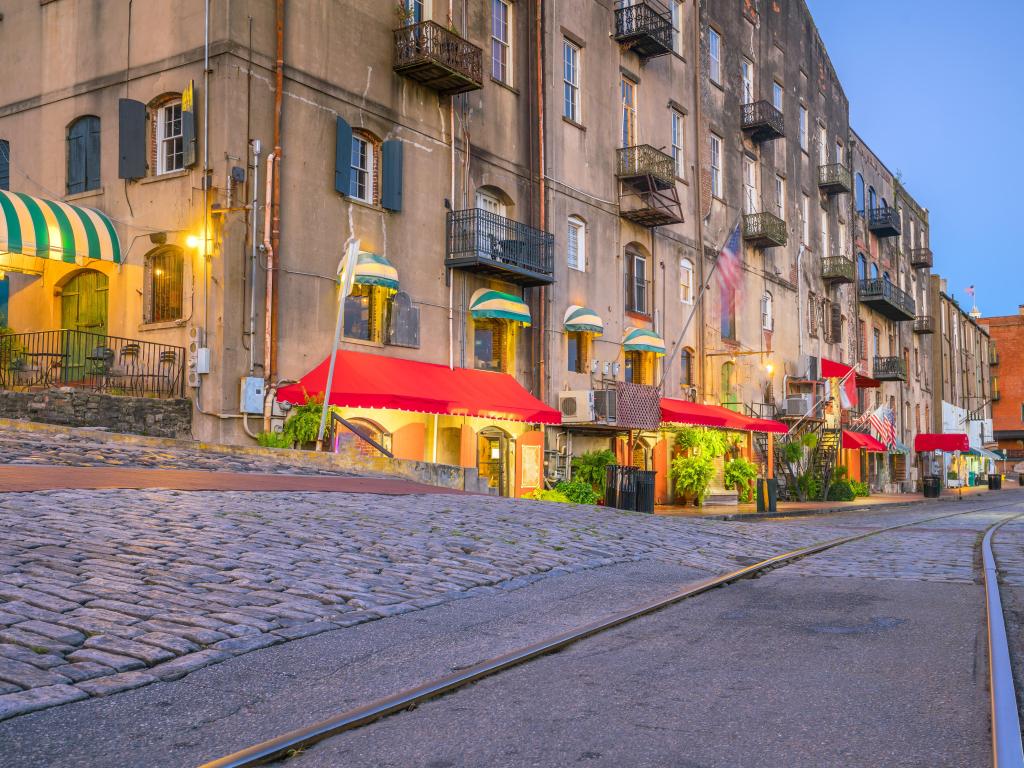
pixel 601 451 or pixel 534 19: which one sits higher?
pixel 534 19

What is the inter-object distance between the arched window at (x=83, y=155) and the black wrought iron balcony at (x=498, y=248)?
7503 mm

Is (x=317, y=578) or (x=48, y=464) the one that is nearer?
(x=317, y=578)

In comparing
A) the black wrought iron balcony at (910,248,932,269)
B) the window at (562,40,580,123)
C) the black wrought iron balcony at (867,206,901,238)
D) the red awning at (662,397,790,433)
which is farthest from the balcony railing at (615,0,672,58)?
the black wrought iron balcony at (910,248,932,269)

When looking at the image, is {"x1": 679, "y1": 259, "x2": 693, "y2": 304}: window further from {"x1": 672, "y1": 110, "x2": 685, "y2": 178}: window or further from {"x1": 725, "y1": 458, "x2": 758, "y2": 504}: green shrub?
{"x1": 725, "y1": 458, "x2": 758, "y2": 504}: green shrub

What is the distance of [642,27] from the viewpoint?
1137 inches

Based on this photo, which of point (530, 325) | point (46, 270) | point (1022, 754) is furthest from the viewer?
point (530, 325)

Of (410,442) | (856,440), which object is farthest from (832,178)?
(410,442)

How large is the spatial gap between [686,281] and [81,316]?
18531 millimetres

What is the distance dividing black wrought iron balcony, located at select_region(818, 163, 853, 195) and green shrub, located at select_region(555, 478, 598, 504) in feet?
85.9

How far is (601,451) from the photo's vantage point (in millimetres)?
26672

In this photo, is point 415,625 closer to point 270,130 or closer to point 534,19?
point 270,130

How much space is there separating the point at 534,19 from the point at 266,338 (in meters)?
12.3

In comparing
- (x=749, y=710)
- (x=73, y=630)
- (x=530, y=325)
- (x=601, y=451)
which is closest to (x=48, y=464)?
(x=73, y=630)

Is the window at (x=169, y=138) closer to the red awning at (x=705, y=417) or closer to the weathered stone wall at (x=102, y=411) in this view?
the weathered stone wall at (x=102, y=411)
